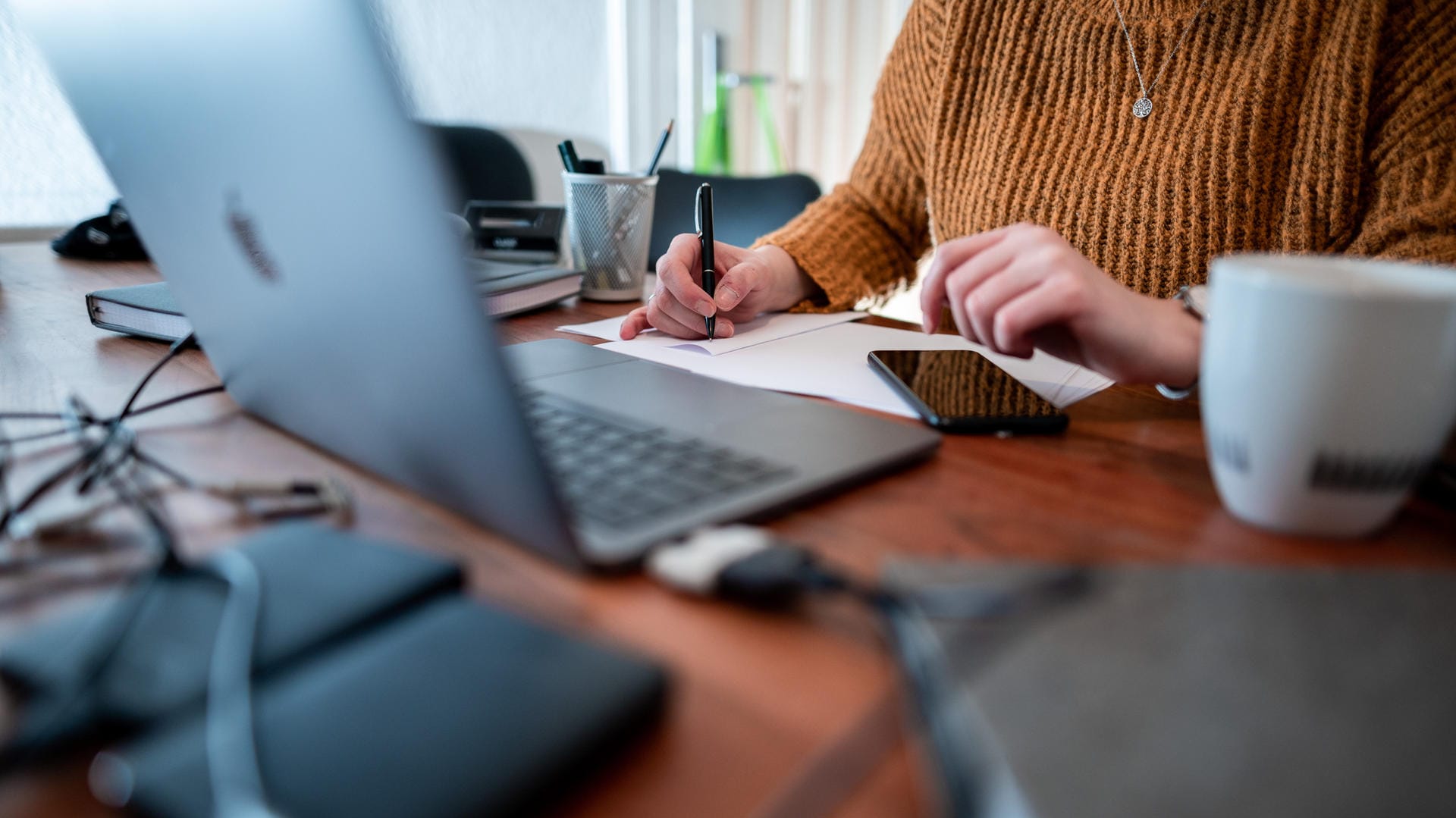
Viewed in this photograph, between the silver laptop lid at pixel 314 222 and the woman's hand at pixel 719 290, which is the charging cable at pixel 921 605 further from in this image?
the woman's hand at pixel 719 290

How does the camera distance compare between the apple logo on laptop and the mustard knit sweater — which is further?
the mustard knit sweater

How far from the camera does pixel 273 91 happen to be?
30cm

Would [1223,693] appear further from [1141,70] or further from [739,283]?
[1141,70]

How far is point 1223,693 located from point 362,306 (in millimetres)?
300

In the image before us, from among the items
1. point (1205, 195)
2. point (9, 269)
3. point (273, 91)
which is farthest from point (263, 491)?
point (9, 269)

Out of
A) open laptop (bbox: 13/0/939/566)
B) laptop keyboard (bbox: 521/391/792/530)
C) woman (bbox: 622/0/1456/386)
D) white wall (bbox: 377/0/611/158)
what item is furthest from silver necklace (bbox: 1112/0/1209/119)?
white wall (bbox: 377/0/611/158)

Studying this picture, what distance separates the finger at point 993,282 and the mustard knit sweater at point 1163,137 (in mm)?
339

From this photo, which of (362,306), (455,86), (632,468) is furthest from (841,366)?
(455,86)

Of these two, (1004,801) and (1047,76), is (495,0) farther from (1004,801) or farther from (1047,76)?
(1004,801)

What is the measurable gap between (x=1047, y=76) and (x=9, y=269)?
1264mm

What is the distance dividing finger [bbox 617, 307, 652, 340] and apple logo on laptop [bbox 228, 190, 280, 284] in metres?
0.36

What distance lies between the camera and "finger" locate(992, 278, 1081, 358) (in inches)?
19.7

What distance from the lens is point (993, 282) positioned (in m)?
0.52

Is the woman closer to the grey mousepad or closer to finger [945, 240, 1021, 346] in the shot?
finger [945, 240, 1021, 346]
